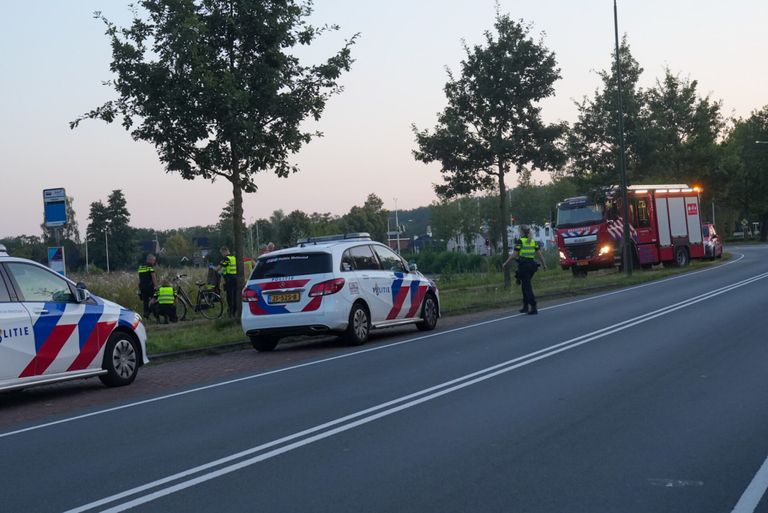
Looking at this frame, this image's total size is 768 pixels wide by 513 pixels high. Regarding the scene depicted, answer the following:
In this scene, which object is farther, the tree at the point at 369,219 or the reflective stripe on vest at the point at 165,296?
the tree at the point at 369,219

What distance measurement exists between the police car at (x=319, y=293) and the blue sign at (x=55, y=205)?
11.2 ft

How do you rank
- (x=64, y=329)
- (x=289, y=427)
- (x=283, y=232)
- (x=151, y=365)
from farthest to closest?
(x=283, y=232)
(x=151, y=365)
(x=64, y=329)
(x=289, y=427)

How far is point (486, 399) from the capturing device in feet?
32.6

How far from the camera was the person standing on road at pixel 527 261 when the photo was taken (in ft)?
68.4

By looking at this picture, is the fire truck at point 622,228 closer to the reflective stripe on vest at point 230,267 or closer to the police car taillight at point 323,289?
the reflective stripe on vest at point 230,267

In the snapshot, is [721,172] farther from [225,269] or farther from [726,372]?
[726,372]

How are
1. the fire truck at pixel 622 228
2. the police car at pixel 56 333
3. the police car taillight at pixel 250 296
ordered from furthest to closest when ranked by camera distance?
the fire truck at pixel 622 228 < the police car taillight at pixel 250 296 < the police car at pixel 56 333

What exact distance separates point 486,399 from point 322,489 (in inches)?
147

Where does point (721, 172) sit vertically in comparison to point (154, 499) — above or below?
above

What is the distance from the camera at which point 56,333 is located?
474 inches

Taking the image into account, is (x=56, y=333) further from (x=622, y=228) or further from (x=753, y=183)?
(x=753, y=183)

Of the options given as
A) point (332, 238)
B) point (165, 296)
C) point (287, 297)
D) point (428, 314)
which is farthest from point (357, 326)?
point (165, 296)

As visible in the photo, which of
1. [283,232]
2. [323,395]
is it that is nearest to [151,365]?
[323,395]

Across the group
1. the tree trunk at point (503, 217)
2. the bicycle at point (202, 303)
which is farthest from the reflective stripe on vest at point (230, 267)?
the tree trunk at point (503, 217)
